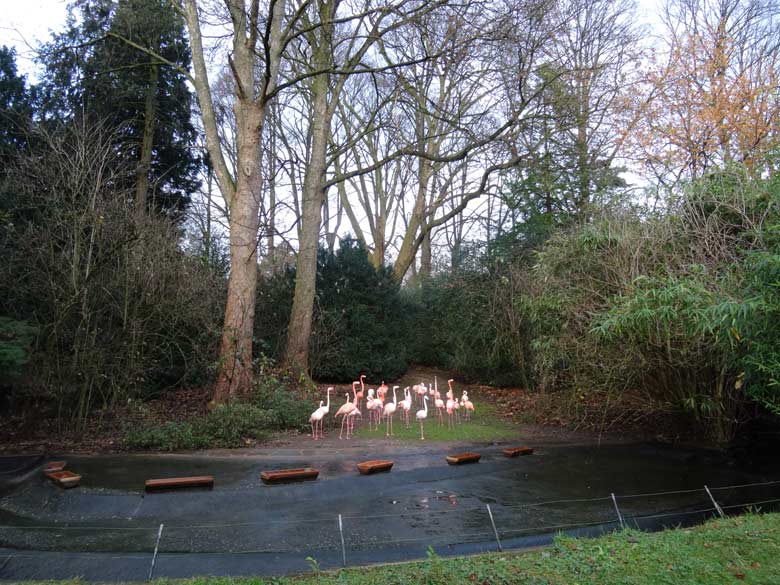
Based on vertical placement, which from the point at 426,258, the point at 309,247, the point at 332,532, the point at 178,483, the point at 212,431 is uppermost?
the point at 426,258

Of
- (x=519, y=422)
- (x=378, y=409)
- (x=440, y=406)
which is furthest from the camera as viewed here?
(x=519, y=422)

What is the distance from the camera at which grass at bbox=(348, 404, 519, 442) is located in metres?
10.5

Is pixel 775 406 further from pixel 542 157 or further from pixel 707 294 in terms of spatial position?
pixel 542 157

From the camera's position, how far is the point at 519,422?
1233cm

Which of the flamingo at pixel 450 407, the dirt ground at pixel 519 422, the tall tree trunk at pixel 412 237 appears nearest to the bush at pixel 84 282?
the dirt ground at pixel 519 422

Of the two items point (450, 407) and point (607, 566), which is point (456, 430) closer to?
point (450, 407)

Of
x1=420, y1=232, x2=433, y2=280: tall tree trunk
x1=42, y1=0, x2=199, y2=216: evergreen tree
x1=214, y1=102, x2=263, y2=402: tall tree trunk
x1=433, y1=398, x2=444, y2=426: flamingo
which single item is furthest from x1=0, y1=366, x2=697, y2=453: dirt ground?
x1=420, y1=232, x2=433, y2=280: tall tree trunk

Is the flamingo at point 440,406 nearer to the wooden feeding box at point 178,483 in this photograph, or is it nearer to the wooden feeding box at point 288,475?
the wooden feeding box at point 288,475

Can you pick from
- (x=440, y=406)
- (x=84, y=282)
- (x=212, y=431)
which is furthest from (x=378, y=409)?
(x=84, y=282)

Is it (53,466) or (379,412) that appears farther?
(379,412)

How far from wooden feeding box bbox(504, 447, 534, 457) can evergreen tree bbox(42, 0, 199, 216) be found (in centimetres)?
946

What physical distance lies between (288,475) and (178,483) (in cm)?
141

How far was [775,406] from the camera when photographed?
23.8ft

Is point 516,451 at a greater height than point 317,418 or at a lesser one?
lesser
